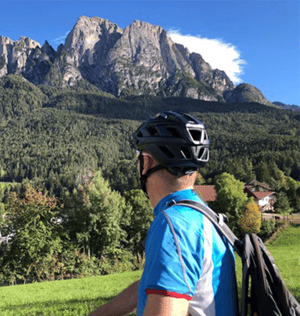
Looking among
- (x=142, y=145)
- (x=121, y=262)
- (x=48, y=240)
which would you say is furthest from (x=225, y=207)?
(x=142, y=145)

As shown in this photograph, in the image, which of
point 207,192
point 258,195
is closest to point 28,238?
point 207,192

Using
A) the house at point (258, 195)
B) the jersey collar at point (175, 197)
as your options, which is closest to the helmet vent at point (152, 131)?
the jersey collar at point (175, 197)

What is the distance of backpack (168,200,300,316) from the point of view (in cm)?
168

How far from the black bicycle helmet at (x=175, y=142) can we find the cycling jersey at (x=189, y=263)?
24 centimetres

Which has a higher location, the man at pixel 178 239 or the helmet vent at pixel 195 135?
the helmet vent at pixel 195 135

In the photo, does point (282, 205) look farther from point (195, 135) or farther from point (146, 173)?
point (146, 173)

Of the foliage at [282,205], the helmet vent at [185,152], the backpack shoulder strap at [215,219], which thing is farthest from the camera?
the foliage at [282,205]

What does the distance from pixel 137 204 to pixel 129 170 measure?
12898 centimetres

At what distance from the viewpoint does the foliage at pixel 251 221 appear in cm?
4819

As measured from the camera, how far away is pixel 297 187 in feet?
269

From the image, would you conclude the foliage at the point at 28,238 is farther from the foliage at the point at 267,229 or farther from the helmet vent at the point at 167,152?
the foliage at the point at 267,229

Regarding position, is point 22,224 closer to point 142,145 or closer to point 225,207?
point 142,145

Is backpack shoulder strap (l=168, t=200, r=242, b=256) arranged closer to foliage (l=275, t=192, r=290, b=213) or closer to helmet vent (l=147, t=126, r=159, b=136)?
helmet vent (l=147, t=126, r=159, b=136)

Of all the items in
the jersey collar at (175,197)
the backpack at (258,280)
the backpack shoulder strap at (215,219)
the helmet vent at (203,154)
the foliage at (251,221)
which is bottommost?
the foliage at (251,221)
